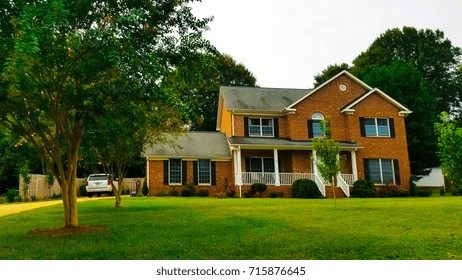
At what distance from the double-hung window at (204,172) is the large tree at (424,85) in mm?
15970

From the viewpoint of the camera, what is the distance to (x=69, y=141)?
374 inches

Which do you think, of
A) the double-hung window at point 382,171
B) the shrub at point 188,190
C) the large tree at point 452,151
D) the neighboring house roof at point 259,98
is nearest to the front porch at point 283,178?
the double-hung window at point 382,171

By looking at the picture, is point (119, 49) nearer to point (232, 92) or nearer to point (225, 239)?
point (225, 239)

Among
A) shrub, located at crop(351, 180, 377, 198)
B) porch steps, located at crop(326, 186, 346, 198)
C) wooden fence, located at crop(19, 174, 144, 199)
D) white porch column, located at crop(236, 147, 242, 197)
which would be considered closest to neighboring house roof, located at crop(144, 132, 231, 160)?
white porch column, located at crop(236, 147, 242, 197)

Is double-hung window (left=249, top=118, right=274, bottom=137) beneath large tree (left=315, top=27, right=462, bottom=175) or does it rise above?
beneath

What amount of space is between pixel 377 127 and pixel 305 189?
6.83 meters

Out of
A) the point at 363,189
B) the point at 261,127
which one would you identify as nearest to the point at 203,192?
the point at 261,127

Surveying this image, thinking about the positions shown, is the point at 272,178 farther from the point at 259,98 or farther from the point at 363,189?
the point at 259,98

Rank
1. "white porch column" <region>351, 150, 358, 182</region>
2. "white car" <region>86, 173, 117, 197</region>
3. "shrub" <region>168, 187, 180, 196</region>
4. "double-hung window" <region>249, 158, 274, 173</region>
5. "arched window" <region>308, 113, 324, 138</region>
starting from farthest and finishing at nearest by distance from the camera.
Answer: "white car" <region>86, 173, 117, 197</region>, "arched window" <region>308, 113, 324, 138</region>, "double-hung window" <region>249, 158, 274, 173</region>, "white porch column" <region>351, 150, 358, 182</region>, "shrub" <region>168, 187, 180, 196</region>

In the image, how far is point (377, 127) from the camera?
25.9m

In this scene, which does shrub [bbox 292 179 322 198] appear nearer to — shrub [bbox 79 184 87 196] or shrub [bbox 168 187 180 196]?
shrub [bbox 168 187 180 196]

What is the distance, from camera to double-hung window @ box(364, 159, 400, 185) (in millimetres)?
25000

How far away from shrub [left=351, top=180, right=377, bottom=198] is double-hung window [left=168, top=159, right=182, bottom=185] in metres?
9.73

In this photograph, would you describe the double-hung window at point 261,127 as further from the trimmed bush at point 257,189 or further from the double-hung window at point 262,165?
the trimmed bush at point 257,189
